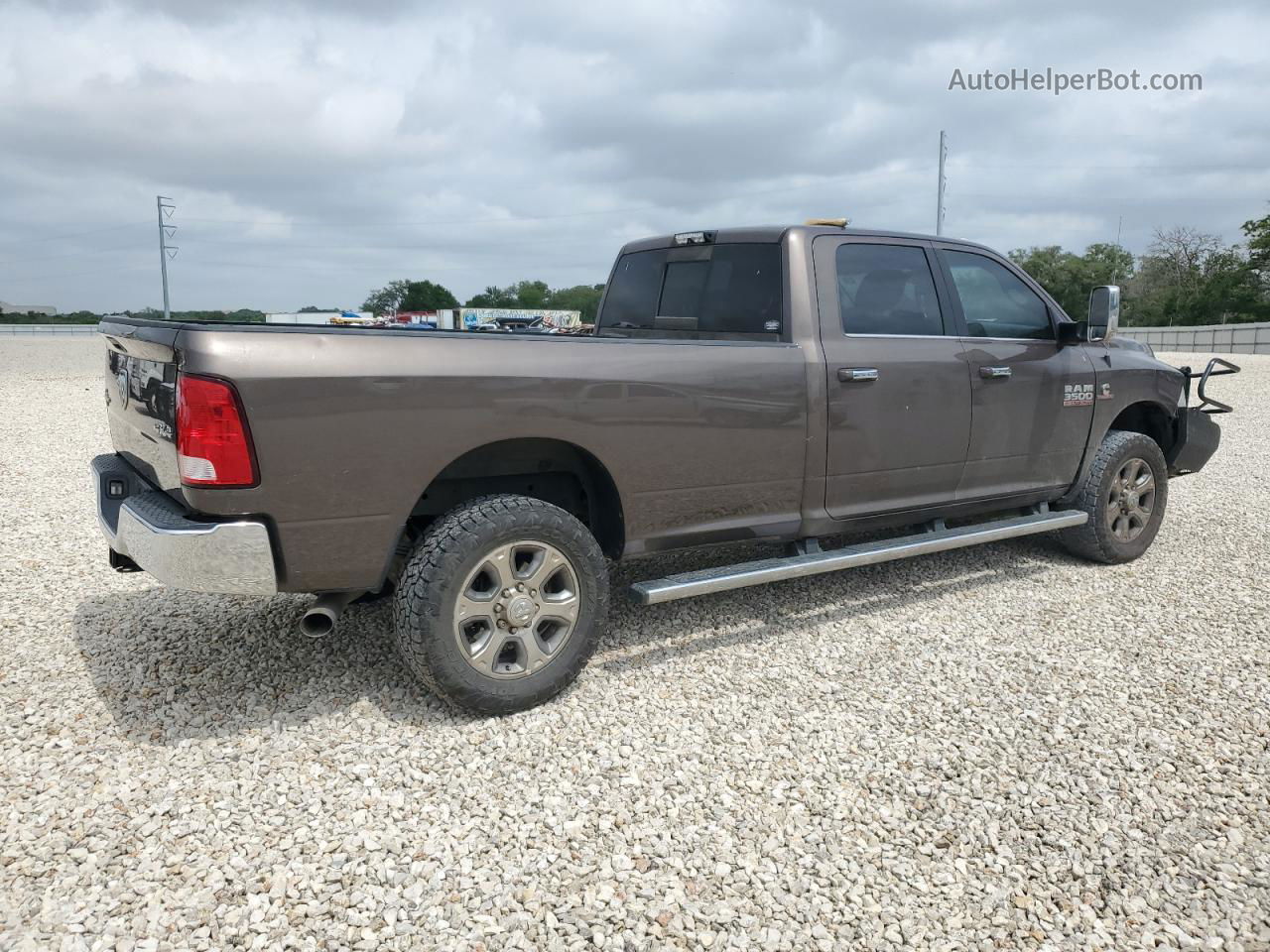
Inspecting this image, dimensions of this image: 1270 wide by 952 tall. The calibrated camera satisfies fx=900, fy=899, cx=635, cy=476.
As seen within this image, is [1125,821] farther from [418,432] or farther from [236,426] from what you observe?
[236,426]

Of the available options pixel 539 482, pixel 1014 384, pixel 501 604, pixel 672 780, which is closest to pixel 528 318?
pixel 1014 384

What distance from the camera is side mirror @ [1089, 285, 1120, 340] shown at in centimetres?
479

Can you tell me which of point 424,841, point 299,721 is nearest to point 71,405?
point 299,721

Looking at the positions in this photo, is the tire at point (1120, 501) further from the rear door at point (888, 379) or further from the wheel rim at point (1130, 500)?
the rear door at point (888, 379)

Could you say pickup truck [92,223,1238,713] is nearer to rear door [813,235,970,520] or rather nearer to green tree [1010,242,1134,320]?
rear door [813,235,970,520]

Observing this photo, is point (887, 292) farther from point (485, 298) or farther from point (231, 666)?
point (485, 298)

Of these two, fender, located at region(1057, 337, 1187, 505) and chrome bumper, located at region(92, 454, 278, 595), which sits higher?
fender, located at region(1057, 337, 1187, 505)

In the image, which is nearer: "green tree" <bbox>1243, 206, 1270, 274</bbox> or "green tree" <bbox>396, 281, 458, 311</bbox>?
"green tree" <bbox>1243, 206, 1270, 274</bbox>

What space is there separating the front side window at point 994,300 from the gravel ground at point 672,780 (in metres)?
1.46

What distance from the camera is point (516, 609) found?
11.0 feet

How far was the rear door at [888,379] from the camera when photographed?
4129mm

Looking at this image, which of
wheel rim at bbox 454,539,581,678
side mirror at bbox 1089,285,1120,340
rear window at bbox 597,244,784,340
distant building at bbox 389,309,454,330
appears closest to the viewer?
wheel rim at bbox 454,539,581,678

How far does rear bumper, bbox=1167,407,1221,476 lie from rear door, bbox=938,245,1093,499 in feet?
3.33

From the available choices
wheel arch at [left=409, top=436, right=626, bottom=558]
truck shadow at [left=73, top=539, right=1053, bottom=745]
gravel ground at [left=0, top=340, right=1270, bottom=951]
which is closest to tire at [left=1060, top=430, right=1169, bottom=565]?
truck shadow at [left=73, top=539, right=1053, bottom=745]
